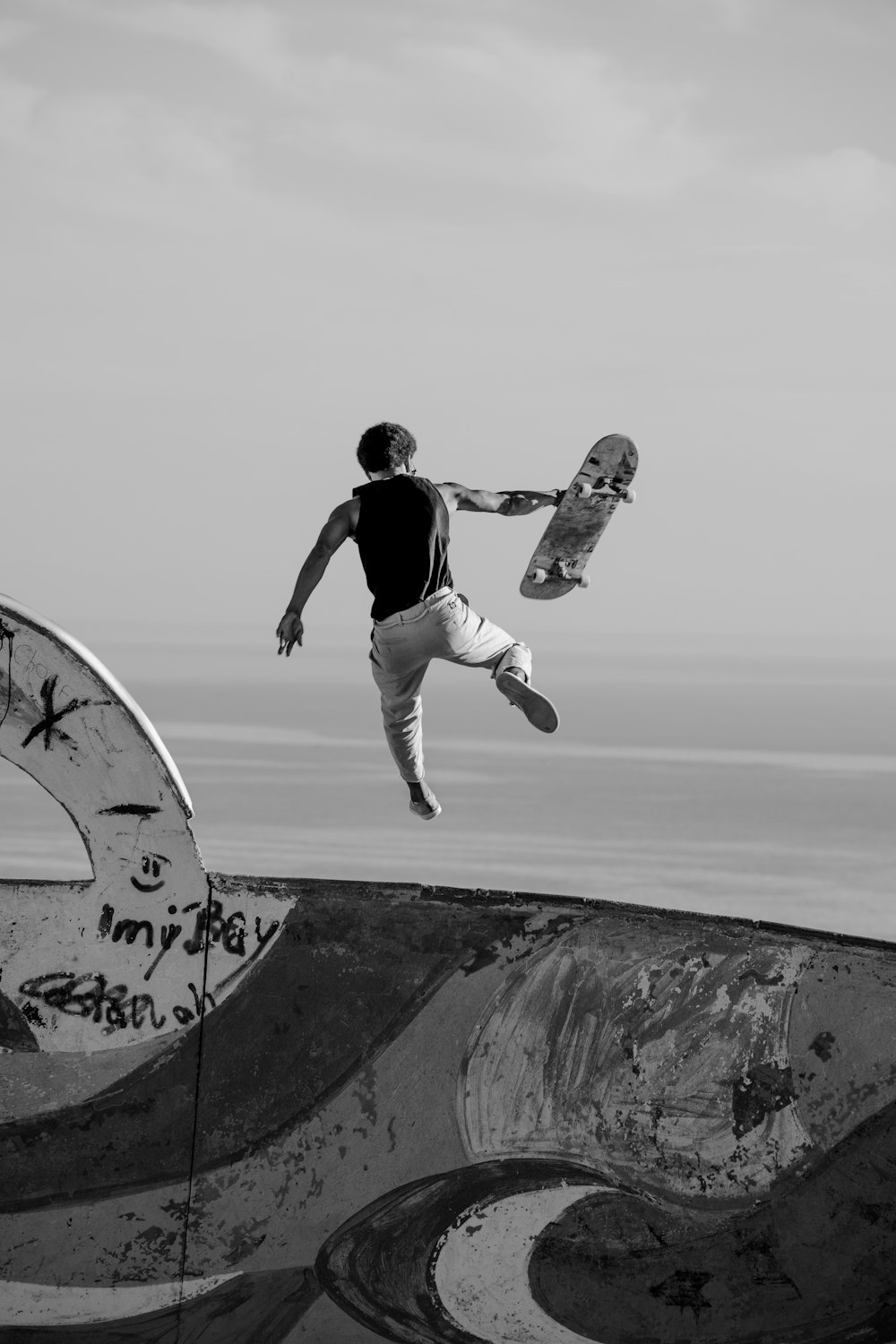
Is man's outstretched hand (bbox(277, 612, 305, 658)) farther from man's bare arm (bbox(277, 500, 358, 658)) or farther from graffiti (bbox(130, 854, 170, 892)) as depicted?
graffiti (bbox(130, 854, 170, 892))

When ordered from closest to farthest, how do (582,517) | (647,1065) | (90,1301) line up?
(647,1065)
(90,1301)
(582,517)

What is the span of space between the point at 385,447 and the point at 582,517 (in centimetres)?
143

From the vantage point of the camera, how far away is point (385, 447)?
6.70 metres

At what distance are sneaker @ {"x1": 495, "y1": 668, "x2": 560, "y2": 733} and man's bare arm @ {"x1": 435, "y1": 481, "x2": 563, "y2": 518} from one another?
0.76 metres

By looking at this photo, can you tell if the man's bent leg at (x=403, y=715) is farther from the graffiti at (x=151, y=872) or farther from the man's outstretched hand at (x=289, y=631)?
the graffiti at (x=151, y=872)

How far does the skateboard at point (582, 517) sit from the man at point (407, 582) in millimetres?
641

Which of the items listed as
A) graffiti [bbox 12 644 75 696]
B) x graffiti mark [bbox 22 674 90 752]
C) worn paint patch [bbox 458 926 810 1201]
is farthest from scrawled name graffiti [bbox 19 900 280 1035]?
worn paint patch [bbox 458 926 810 1201]

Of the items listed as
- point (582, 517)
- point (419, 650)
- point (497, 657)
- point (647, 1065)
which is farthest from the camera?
point (582, 517)

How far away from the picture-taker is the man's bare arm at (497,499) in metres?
6.90

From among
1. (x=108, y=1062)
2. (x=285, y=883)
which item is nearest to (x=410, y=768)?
(x=285, y=883)

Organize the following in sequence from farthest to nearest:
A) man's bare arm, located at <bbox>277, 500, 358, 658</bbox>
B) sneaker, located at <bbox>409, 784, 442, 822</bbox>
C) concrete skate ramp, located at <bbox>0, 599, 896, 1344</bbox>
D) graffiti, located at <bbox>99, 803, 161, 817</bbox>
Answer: sneaker, located at <bbox>409, 784, 442, 822</bbox> < man's bare arm, located at <bbox>277, 500, 358, 658</bbox> < graffiti, located at <bbox>99, 803, 161, 817</bbox> < concrete skate ramp, located at <bbox>0, 599, 896, 1344</bbox>

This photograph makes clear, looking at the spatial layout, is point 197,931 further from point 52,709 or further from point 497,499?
point 497,499

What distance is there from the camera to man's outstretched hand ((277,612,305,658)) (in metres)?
6.61

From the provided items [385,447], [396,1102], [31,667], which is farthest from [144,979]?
[385,447]
